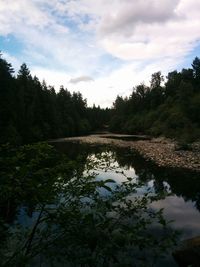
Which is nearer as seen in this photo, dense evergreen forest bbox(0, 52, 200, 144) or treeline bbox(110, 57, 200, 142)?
dense evergreen forest bbox(0, 52, 200, 144)

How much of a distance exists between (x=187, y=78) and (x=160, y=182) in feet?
242

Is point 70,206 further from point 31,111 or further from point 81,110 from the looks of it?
point 81,110

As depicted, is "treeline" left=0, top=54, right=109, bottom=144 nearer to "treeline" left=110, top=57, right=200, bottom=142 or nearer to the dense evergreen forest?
the dense evergreen forest

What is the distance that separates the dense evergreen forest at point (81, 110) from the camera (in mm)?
44625

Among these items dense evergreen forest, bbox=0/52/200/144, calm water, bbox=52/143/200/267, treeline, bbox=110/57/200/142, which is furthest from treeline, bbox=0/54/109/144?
treeline, bbox=110/57/200/142

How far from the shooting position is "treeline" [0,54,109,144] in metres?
42.2

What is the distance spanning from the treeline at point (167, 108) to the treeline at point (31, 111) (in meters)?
16.8

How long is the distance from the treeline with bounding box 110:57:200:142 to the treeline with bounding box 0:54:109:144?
662 inches

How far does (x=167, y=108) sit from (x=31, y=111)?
39201 mm

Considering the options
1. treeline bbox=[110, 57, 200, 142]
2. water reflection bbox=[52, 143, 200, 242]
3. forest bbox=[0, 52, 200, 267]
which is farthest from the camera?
treeline bbox=[110, 57, 200, 142]

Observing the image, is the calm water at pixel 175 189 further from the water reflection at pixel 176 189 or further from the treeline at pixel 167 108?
the treeline at pixel 167 108

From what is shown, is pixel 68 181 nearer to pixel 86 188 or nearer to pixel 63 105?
pixel 86 188

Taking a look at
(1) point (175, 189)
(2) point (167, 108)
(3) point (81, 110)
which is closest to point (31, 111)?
(2) point (167, 108)

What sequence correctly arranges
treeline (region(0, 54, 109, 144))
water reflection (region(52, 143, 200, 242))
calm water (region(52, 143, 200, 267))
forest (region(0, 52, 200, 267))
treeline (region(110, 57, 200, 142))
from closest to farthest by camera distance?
forest (region(0, 52, 200, 267))
calm water (region(52, 143, 200, 267))
water reflection (region(52, 143, 200, 242))
treeline (region(0, 54, 109, 144))
treeline (region(110, 57, 200, 142))
